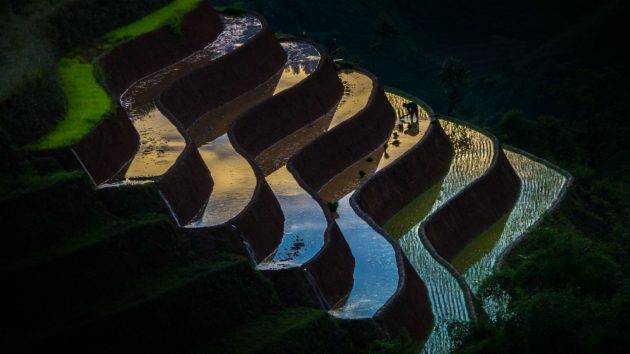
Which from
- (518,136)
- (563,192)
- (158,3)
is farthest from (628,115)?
(158,3)

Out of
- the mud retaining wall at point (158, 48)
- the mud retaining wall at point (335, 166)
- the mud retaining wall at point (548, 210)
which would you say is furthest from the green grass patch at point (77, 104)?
the mud retaining wall at point (548, 210)

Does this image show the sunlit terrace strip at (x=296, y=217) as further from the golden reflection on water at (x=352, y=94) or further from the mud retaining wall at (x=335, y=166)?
the golden reflection on water at (x=352, y=94)

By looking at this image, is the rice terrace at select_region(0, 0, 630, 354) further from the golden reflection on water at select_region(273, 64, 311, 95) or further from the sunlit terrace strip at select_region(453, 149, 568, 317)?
the golden reflection on water at select_region(273, 64, 311, 95)

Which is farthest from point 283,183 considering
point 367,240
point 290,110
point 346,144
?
point 290,110

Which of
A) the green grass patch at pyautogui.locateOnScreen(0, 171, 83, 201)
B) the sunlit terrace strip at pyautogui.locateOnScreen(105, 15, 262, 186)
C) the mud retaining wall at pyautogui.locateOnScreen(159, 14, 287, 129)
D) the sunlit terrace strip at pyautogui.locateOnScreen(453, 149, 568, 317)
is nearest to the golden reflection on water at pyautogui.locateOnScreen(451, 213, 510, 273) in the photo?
the sunlit terrace strip at pyautogui.locateOnScreen(453, 149, 568, 317)

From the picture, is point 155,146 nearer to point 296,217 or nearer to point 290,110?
point 296,217

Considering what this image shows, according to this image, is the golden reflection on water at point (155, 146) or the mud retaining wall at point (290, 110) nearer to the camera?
the golden reflection on water at point (155, 146)
